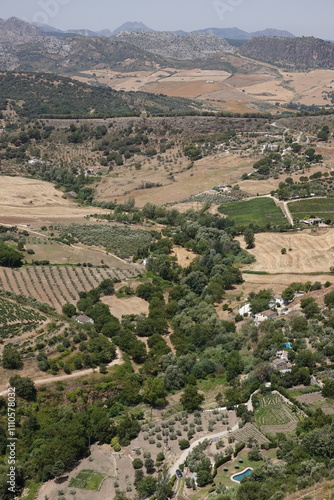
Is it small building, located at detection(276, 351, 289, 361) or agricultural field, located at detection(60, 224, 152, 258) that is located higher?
small building, located at detection(276, 351, 289, 361)

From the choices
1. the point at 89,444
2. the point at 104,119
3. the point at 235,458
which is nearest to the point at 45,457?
the point at 89,444

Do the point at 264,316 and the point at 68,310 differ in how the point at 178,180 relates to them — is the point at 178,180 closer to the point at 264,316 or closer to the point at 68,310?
the point at 68,310

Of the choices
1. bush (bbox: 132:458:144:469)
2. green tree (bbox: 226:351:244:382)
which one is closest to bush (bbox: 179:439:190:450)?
bush (bbox: 132:458:144:469)

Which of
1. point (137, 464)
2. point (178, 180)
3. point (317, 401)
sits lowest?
point (137, 464)

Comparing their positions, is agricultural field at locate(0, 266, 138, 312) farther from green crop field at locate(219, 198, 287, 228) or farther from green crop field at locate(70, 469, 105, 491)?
green crop field at locate(70, 469, 105, 491)

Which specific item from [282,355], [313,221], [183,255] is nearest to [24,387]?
[282,355]

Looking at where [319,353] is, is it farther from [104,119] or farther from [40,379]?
[104,119]
